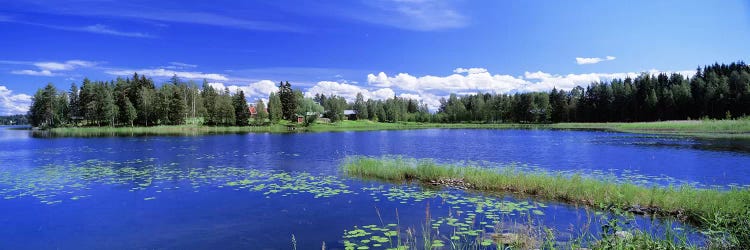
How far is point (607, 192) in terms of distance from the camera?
15680mm

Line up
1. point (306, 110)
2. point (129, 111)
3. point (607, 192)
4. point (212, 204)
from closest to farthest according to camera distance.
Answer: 1. point (607, 192)
2. point (212, 204)
3. point (129, 111)
4. point (306, 110)

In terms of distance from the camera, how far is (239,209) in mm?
16234

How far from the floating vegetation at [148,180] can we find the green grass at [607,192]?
13.6 ft

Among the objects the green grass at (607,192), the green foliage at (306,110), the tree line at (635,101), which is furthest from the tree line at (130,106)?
the tree line at (635,101)

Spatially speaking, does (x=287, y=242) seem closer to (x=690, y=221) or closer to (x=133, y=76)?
(x=690, y=221)

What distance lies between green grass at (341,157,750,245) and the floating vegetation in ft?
13.6

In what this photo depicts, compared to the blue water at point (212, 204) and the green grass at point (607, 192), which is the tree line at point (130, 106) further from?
the green grass at point (607, 192)

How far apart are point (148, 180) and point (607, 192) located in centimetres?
2331

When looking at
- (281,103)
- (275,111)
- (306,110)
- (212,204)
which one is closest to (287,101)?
(281,103)

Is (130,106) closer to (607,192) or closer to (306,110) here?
(306,110)

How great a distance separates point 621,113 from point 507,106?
141 feet

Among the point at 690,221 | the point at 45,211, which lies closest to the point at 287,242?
the point at 45,211

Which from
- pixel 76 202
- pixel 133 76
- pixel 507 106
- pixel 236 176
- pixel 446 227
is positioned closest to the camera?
pixel 446 227

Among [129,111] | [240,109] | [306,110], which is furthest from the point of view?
[306,110]
